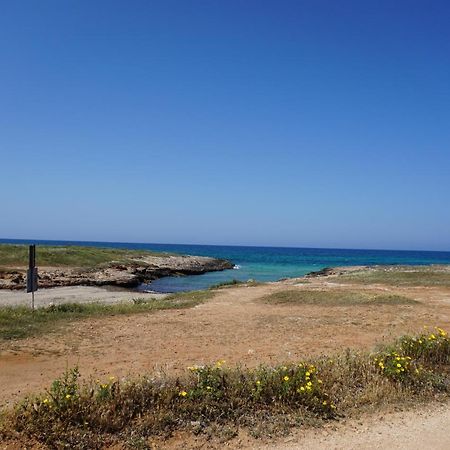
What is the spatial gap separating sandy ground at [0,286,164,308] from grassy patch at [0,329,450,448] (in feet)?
73.6

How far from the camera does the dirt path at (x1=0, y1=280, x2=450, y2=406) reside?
36.2ft

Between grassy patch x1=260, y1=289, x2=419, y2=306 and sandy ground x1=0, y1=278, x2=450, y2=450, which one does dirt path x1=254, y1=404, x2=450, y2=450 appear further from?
grassy patch x1=260, y1=289, x2=419, y2=306

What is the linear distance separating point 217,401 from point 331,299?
17.6 meters

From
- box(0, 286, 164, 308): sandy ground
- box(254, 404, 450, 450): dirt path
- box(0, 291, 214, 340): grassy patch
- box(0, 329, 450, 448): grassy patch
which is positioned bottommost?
box(0, 286, 164, 308): sandy ground

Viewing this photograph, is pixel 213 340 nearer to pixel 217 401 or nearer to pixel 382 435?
pixel 217 401

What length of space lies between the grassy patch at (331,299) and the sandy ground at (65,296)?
11000 millimetres

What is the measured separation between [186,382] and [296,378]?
2008mm

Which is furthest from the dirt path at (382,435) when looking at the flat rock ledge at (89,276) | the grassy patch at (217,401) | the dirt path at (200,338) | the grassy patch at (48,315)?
the flat rock ledge at (89,276)

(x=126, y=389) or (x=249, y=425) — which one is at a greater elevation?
(x=126, y=389)

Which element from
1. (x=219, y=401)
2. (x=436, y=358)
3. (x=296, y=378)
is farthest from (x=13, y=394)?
A: (x=436, y=358)

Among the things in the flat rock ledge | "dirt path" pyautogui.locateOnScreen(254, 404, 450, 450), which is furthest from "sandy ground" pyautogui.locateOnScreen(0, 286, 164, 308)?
"dirt path" pyautogui.locateOnScreen(254, 404, 450, 450)

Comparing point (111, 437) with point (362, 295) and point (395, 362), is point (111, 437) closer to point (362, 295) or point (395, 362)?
point (395, 362)

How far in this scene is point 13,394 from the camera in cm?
880

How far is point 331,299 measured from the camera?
942 inches
